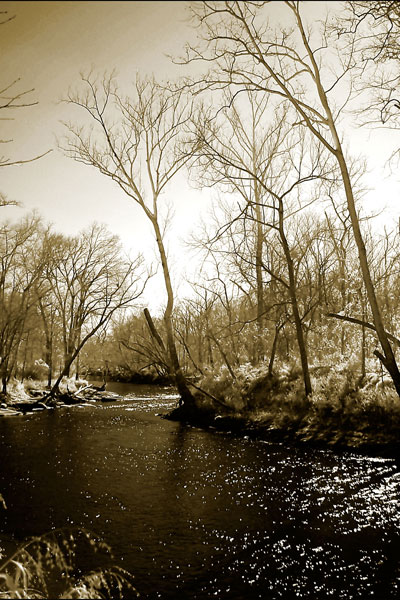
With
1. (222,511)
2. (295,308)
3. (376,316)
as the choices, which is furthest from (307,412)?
(222,511)

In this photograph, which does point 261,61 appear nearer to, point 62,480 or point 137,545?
point 137,545

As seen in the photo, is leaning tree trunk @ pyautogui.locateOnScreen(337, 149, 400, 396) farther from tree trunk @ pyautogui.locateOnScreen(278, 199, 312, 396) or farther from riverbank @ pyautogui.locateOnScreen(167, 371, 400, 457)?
tree trunk @ pyautogui.locateOnScreen(278, 199, 312, 396)

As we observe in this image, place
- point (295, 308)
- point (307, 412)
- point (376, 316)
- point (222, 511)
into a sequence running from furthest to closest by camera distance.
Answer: point (295, 308)
point (307, 412)
point (376, 316)
point (222, 511)

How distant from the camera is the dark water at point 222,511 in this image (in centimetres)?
521

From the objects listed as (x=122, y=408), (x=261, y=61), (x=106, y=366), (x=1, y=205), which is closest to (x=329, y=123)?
(x=261, y=61)

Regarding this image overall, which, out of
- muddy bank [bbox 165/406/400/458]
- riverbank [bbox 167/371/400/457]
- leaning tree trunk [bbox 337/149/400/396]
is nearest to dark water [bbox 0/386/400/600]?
muddy bank [bbox 165/406/400/458]

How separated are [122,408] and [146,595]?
60.5 feet

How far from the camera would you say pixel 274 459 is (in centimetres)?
1080

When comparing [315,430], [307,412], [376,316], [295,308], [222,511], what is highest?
[295,308]

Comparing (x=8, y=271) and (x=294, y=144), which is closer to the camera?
(x=294, y=144)

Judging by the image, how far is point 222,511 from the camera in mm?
7418

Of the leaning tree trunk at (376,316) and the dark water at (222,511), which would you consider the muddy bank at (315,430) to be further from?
the leaning tree trunk at (376,316)

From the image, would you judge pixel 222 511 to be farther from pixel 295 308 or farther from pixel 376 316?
pixel 295 308

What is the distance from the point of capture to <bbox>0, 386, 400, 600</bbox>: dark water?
521 centimetres
